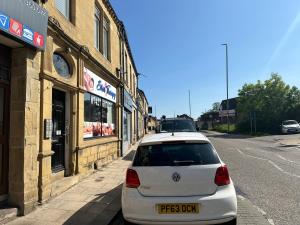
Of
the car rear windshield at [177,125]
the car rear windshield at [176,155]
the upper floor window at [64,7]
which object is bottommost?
the car rear windshield at [176,155]

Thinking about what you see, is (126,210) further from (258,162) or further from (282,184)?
(258,162)

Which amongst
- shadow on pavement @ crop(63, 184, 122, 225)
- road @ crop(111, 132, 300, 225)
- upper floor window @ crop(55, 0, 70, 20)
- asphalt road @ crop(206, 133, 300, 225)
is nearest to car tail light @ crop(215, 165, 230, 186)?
road @ crop(111, 132, 300, 225)

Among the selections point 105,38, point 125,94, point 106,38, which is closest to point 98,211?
point 105,38

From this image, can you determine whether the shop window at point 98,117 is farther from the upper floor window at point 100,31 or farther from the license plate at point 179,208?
the license plate at point 179,208

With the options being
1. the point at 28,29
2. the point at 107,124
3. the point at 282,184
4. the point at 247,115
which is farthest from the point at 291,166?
the point at 247,115

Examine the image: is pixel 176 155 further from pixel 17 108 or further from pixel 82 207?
pixel 17 108

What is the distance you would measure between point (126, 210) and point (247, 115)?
4696 cm

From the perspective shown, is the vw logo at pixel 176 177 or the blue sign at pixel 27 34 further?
the blue sign at pixel 27 34

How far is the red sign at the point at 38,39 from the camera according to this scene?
21.4 feet

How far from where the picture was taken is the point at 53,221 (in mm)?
5832

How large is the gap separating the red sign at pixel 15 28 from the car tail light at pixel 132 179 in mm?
3056

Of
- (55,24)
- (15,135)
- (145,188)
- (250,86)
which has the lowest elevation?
(145,188)

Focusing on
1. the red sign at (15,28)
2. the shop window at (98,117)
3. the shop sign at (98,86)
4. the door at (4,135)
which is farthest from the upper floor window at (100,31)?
the red sign at (15,28)

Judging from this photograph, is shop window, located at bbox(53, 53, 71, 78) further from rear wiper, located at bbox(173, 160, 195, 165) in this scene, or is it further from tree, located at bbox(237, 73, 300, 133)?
tree, located at bbox(237, 73, 300, 133)
